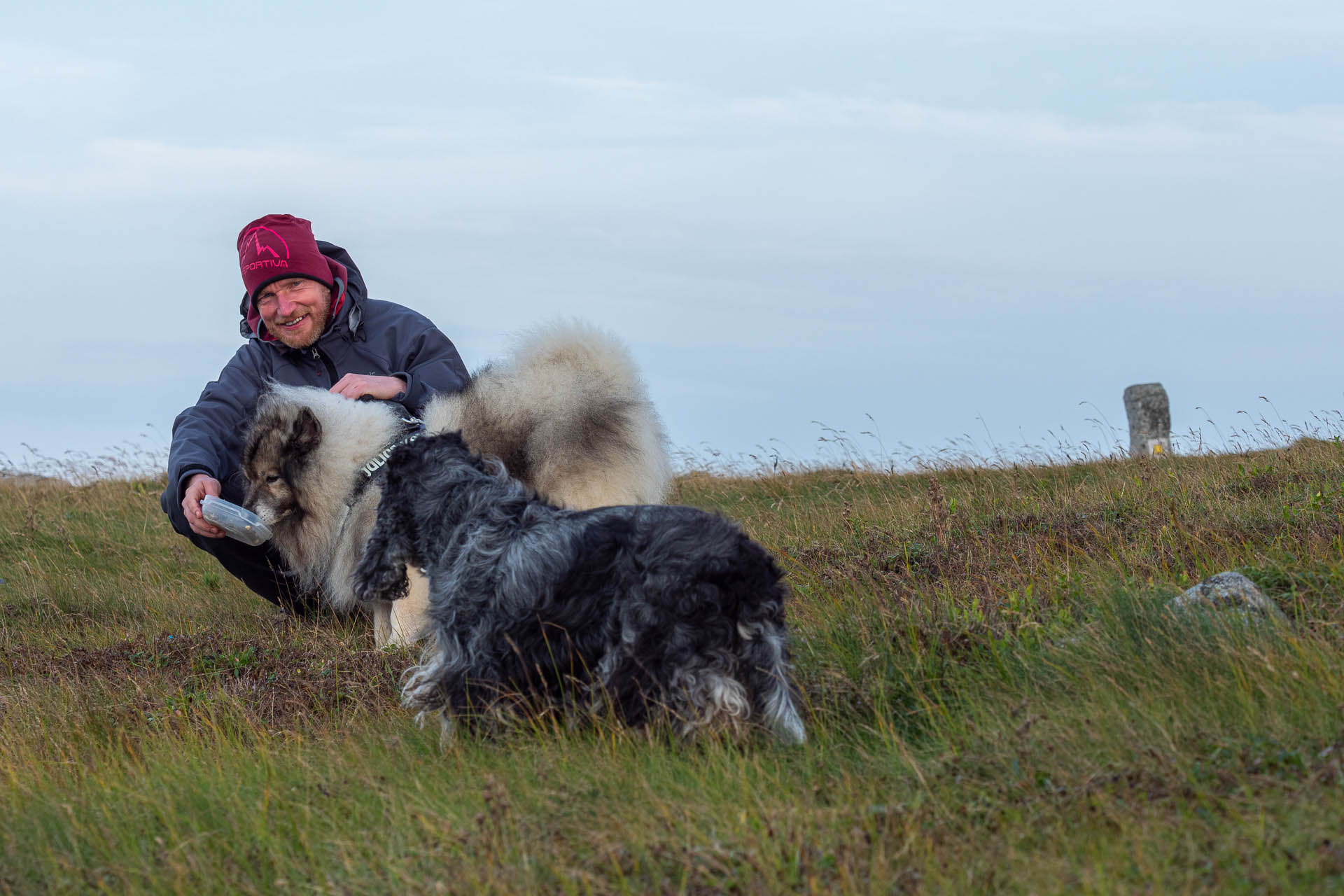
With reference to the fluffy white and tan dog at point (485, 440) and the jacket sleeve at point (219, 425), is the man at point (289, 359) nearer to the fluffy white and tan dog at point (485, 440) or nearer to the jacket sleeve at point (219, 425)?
the jacket sleeve at point (219, 425)

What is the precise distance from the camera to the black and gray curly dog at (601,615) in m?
3.95

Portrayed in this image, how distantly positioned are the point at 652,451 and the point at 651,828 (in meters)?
3.76

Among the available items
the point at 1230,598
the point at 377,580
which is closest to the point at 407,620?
the point at 377,580

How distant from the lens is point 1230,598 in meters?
4.84

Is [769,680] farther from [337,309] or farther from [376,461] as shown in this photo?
[337,309]

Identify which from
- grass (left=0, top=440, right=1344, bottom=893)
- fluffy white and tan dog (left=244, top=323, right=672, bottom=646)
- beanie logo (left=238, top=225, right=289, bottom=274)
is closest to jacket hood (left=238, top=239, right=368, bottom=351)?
beanie logo (left=238, top=225, right=289, bottom=274)

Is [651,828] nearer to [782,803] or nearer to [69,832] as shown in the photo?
[782,803]

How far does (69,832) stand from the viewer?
378 cm

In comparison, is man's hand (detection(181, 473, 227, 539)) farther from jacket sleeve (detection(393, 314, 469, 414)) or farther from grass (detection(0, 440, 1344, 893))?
jacket sleeve (detection(393, 314, 469, 414))

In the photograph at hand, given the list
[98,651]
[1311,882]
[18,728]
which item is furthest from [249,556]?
[1311,882]

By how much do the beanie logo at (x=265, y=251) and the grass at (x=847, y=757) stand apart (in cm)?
228

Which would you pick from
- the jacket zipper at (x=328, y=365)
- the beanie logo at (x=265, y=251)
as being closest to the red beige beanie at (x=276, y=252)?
the beanie logo at (x=265, y=251)

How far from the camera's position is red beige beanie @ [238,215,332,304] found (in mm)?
7105

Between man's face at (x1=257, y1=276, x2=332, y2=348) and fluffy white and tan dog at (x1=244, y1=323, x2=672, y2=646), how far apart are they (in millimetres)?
663
